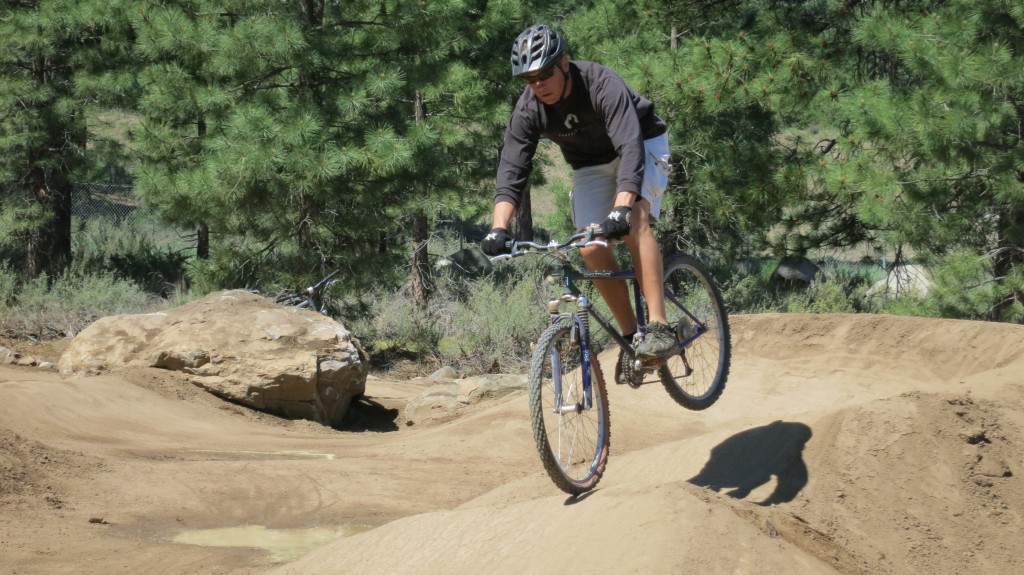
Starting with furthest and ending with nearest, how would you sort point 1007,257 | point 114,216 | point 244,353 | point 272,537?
1. point 114,216
2. point 1007,257
3. point 244,353
4. point 272,537

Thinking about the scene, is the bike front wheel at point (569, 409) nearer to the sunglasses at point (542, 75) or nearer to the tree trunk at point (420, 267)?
the sunglasses at point (542, 75)

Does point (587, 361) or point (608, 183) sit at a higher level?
point (608, 183)

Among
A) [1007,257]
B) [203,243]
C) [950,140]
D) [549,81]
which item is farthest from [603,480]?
[203,243]

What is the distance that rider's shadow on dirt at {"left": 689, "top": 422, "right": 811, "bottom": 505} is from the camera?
5.52 meters

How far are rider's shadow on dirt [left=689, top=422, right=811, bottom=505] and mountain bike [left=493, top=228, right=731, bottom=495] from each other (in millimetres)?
387

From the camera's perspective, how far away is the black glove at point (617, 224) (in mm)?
4848

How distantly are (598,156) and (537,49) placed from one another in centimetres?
91

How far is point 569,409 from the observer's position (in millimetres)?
5082

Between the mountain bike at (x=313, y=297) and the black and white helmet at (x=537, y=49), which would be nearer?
the black and white helmet at (x=537, y=49)

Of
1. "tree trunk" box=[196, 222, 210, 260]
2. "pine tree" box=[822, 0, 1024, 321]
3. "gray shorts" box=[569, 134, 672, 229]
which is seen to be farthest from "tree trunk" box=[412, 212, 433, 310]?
"gray shorts" box=[569, 134, 672, 229]

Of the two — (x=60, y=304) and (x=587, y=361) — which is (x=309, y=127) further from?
(x=587, y=361)

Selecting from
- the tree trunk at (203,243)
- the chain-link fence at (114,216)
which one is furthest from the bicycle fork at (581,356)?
the chain-link fence at (114,216)

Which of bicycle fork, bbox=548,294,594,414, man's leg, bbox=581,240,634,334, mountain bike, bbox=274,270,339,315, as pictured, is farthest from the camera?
mountain bike, bbox=274,270,339,315

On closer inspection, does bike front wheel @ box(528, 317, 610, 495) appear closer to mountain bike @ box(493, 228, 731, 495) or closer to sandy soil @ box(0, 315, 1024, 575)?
mountain bike @ box(493, 228, 731, 495)
